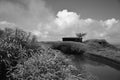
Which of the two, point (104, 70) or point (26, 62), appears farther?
point (104, 70)

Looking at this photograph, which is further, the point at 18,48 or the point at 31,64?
the point at 18,48

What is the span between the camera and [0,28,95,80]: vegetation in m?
3.46

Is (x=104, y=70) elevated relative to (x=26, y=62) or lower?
lower

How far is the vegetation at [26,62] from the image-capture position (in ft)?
11.3

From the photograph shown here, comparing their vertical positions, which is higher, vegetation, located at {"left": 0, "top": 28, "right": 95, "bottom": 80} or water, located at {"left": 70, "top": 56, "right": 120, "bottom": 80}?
vegetation, located at {"left": 0, "top": 28, "right": 95, "bottom": 80}

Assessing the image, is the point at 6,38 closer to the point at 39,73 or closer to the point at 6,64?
the point at 6,64

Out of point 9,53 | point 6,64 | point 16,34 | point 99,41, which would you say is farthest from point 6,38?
point 99,41

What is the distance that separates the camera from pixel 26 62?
379cm

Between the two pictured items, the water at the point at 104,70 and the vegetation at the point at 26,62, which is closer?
the vegetation at the point at 26,62

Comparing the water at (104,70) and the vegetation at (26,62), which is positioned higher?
the vegetation at (26,62)

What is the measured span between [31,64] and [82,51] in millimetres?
11721

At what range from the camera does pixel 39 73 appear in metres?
3.41

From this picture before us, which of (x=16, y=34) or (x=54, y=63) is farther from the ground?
(x=16, y=34)

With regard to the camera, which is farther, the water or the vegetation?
the water
